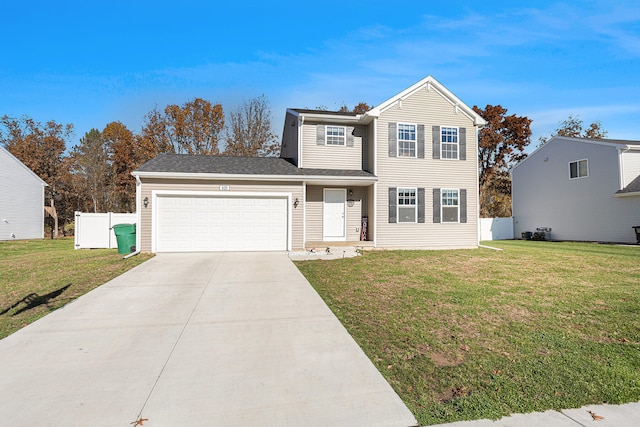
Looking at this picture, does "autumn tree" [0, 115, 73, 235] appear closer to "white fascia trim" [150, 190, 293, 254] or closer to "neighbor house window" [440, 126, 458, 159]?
"white fascia trim" [150, 190, 293, 254]

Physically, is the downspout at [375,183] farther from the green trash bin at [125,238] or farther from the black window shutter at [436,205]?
the green trash bin at [125,238]

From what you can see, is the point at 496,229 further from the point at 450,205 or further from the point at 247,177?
the point at 247,177

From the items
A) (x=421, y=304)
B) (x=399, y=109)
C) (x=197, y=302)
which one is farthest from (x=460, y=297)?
(x=399, y=109)

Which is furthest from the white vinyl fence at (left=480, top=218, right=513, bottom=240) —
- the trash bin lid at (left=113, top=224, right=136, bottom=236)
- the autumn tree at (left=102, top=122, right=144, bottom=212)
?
the autumn tree at (left=102, top=122, right=144, bottom=212)

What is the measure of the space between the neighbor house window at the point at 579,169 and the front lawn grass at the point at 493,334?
13537 millimetres

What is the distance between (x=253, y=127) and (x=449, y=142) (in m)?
18.7

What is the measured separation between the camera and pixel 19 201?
813 inches

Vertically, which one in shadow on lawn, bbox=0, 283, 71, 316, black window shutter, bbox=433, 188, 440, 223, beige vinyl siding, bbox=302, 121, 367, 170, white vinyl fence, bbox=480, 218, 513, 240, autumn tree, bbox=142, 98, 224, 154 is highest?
autumn tree, bbox=142, 98, 224, 154

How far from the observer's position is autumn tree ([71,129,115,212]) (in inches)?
1113

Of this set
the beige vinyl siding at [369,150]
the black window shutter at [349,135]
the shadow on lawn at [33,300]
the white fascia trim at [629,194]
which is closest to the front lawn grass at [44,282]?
the shadow on lawn at [33,300]

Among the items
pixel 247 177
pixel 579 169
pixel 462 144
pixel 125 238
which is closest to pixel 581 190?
pixel 579 169

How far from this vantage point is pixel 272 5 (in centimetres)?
1021

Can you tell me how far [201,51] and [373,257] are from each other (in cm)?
1171

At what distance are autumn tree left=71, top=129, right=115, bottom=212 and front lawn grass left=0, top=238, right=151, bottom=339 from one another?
20688 millimetres
